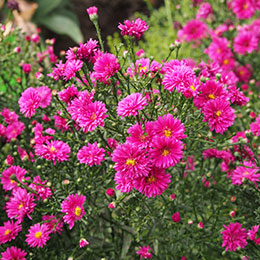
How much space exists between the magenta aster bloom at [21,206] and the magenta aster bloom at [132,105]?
38cm

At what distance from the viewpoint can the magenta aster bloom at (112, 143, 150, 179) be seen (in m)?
0.75

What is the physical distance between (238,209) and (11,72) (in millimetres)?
1116

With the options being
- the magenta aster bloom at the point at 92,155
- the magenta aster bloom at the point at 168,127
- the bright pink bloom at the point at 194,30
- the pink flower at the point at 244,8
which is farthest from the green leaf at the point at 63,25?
the magenta aster bloom at the point at 168,127

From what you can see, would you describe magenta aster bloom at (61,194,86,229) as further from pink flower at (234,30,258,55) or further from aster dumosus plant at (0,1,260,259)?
pink flower at (234,30,258,55)

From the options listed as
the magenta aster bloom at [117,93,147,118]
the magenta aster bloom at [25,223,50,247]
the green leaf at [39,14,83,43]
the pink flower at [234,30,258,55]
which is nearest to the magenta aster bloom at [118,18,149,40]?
the magenta aster bloom at [117,93,147,118]

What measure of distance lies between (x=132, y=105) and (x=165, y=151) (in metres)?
0.13

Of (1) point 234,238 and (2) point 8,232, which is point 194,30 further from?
(2) point 8,232

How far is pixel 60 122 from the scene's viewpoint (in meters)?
1.06

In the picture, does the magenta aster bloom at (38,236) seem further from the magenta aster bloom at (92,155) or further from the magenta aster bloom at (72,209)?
the magenta aster bloom at (92,155)

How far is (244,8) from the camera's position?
1630 millimetres

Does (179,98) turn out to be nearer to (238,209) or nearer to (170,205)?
(170,205)

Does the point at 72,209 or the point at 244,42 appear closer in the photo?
the point at 72,209

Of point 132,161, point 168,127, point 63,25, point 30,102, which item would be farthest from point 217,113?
point 63,25

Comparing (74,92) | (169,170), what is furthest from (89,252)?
(74,92)
